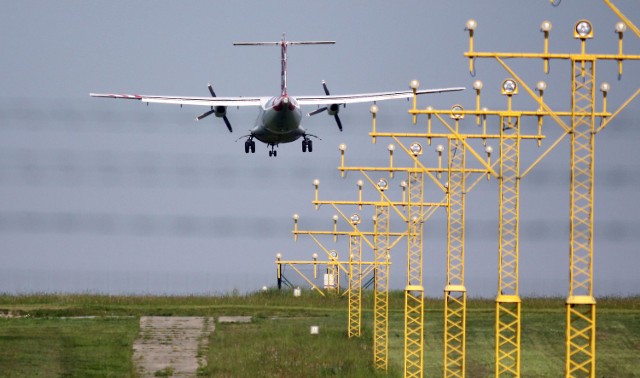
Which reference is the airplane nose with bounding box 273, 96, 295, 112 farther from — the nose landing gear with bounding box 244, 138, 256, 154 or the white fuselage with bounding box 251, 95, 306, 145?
the nose landing gear with bounding box 244, 138, 256, 154

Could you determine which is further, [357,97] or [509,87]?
[357,97]

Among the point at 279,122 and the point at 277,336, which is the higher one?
the point at 279,122

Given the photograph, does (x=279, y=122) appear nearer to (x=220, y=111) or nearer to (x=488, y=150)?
(x=220, y=111)

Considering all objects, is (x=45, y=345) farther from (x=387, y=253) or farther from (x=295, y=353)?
(x=387, y=253)

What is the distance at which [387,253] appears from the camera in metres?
88.8

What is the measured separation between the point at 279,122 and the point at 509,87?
4713 cm

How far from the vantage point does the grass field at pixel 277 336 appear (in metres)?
92.7

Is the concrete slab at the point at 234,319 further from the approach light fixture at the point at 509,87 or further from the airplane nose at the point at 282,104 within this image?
the approach light fixture at the point at 509,87

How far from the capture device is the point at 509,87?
5325 centimetres

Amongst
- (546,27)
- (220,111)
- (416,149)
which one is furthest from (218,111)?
(546,27)

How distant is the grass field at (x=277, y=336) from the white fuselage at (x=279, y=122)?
1211 centimetres

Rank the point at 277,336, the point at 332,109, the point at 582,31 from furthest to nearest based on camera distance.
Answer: the point at 332,109, the point at 277,336, the point at 582,31

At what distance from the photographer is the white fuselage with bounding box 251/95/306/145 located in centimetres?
9888

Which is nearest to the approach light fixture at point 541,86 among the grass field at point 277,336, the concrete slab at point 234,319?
the grass field at point 277,336
